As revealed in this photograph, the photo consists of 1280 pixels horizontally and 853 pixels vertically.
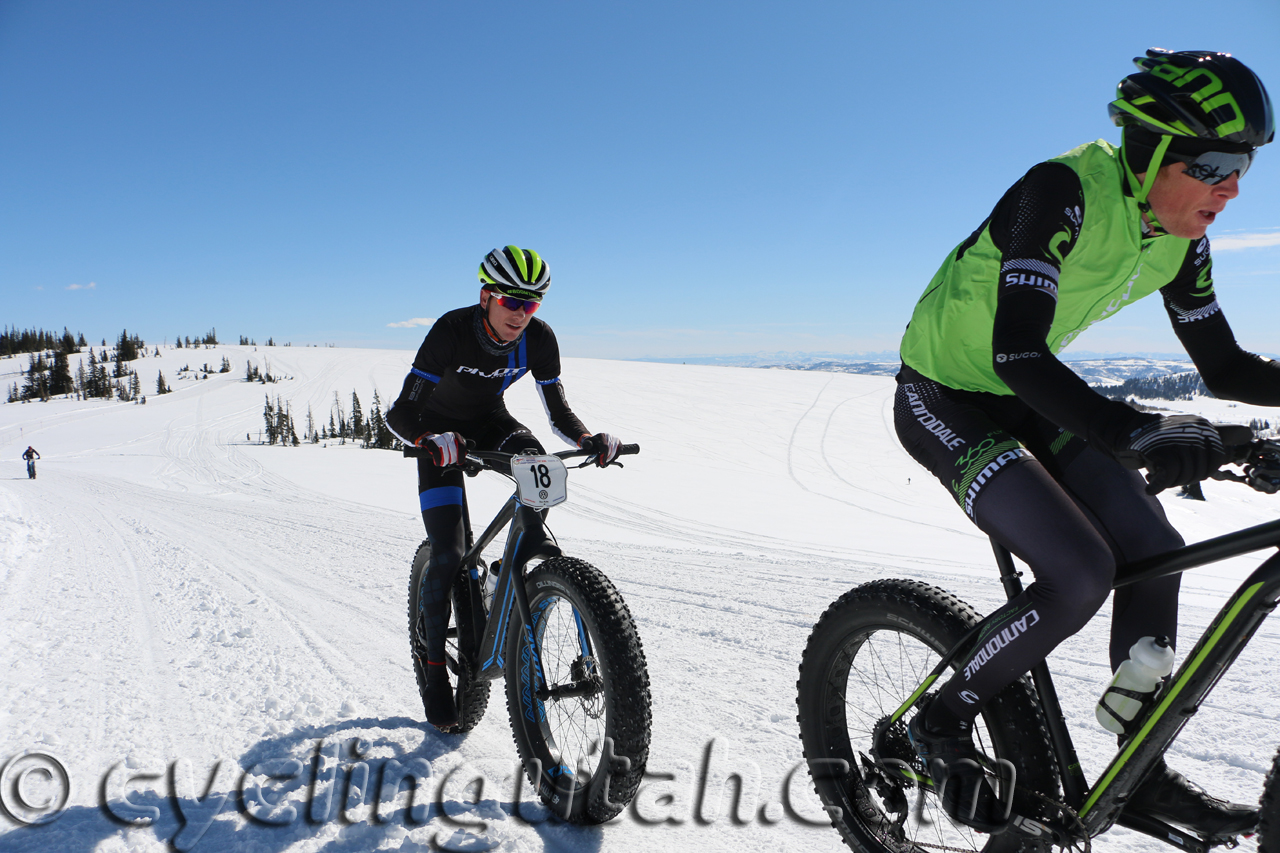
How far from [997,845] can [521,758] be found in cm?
209

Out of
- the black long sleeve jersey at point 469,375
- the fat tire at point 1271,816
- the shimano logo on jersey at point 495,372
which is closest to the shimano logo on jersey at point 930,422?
the fat tire at point 1271,816

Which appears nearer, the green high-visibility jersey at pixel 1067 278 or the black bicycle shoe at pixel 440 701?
the green high-visibility jersey at pixel 1067 278

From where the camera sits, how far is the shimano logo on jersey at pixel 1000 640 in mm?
2014

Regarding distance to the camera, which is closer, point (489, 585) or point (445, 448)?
point (445, 448)

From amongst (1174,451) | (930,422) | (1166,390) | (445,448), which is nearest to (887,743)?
(930,422)

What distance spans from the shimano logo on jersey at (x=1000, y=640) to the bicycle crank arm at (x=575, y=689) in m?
1.51

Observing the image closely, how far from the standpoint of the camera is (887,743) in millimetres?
2477

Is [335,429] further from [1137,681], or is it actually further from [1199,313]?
[1137,681]

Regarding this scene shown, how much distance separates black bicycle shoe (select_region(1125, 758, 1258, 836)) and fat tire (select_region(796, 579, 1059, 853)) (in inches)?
10.5

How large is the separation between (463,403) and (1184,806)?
3.88 metres

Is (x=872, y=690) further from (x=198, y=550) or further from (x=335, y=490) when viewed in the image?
(x=335, y=490)

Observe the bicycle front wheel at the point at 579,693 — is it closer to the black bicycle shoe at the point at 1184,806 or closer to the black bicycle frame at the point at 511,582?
the black bicycle frame at the point at 511,582

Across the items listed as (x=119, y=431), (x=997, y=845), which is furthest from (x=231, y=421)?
(x=997, y=845)

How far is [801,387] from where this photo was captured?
65.1 metres
